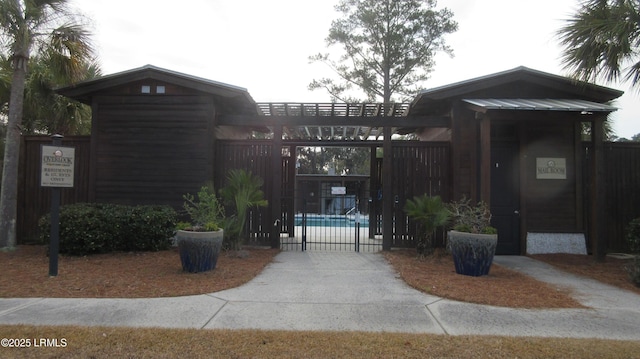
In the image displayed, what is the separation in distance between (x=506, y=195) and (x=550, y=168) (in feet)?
3.80

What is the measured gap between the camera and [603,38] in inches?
282

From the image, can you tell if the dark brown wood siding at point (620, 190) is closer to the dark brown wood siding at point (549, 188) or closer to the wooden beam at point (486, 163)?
the dark brown wood siding at point (549, 188)

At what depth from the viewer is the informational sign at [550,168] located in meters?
9.11

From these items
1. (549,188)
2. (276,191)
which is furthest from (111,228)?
(549,188)

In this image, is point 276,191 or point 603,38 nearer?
point 603,38

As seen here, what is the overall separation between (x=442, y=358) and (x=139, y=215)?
6866 millimetres

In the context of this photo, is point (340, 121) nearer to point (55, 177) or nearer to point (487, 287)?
point (487, 287)

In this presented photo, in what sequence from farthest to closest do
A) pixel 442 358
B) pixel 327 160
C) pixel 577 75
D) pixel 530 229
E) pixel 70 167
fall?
1. pixel 327 160
2. pixel 530 229
3. pixel 577 75
4. pixel 70 167
5. pixel 442 358

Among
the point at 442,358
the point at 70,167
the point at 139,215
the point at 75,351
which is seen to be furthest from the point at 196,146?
the point at 442,358

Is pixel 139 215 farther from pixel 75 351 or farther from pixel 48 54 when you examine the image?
pixel 75 351

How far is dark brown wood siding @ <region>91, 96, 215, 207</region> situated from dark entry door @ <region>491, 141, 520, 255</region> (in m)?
6.65

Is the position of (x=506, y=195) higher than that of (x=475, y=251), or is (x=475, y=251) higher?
(x=506, y=195)

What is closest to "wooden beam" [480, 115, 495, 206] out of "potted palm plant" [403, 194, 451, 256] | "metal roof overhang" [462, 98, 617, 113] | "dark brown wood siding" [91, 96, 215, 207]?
"metal roof overhang" [462, 98, 617, 113]

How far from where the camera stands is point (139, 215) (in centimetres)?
826
